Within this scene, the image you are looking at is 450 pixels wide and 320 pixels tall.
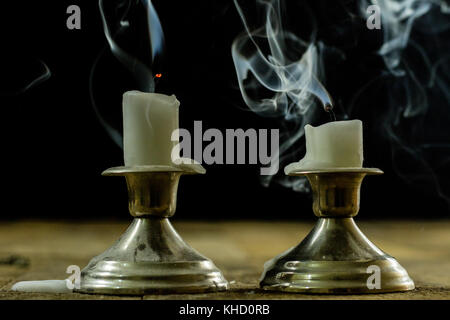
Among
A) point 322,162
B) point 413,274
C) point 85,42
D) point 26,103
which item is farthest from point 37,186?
Answer: point 322,162

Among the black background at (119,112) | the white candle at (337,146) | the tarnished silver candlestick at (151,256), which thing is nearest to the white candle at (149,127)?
the tarnished silver candlestick at (151,256)

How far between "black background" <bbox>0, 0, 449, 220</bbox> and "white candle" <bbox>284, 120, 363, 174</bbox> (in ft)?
3.17

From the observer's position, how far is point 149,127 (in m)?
1.24

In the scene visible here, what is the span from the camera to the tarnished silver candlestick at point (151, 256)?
118 centimetres

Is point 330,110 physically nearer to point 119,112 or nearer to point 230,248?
point 230,248

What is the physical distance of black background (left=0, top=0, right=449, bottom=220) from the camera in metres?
2.90

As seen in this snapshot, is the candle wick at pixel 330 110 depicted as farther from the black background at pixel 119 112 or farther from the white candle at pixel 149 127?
the black background at pixel 119 112

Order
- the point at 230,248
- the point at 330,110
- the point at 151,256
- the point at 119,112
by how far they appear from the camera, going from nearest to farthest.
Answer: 1. the point at 151,256
2. the point at 330,110
3. the point at 230,248
4. the point at 119,112

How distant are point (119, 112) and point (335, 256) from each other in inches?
103

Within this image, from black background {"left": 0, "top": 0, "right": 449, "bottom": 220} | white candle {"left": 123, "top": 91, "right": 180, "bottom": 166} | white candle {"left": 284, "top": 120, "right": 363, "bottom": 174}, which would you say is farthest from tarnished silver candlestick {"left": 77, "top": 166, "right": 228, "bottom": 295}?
black background {"left": 0, "top": 0, "right": 449, "bottom": 220}

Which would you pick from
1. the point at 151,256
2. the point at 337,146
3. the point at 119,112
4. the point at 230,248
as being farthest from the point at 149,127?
the point at 119,112

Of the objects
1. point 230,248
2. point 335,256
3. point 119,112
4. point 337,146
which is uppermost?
point 119,112

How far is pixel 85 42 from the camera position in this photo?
300 centimetres

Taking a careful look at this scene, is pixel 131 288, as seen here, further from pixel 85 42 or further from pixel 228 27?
pixel 85 42
